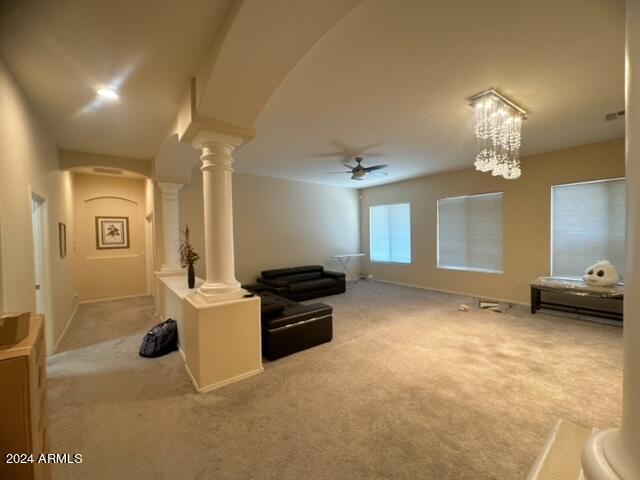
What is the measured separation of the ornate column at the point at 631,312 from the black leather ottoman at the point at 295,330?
2673 mm

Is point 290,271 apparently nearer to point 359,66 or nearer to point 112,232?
point 112,232

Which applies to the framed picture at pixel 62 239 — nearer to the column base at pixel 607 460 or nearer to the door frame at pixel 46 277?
the door frame at pixel 46 277

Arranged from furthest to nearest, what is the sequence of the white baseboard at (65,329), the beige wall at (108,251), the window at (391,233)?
the window at (391,233), the beige wall at (108,251), the white baseboard at (65,329)

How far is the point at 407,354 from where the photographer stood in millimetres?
3088

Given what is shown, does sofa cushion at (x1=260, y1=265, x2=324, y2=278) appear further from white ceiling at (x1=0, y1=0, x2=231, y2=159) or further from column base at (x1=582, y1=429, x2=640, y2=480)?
column base at (x1=582, y1=429, x2=640, y2=480)

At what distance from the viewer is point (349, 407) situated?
7.16ft

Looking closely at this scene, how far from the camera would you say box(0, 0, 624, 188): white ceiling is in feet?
5.49

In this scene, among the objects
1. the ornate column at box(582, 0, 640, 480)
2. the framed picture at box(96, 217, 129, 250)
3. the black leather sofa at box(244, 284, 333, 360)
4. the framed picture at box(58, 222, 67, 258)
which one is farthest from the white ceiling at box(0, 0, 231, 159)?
the framed picture at box(96, 217, 129, 250)

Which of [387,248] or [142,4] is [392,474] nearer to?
[142,4]

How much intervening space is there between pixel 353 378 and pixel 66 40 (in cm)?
345

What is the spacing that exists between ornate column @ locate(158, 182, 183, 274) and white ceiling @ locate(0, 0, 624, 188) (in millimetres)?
952

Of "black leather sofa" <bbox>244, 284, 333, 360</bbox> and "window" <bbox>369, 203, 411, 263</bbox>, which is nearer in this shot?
"black leather sofa" <bbox>244, 284, 333, 360</bbox>

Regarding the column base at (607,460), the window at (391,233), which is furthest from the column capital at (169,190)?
the column base at (607,460)

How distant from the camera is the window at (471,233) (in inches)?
212
